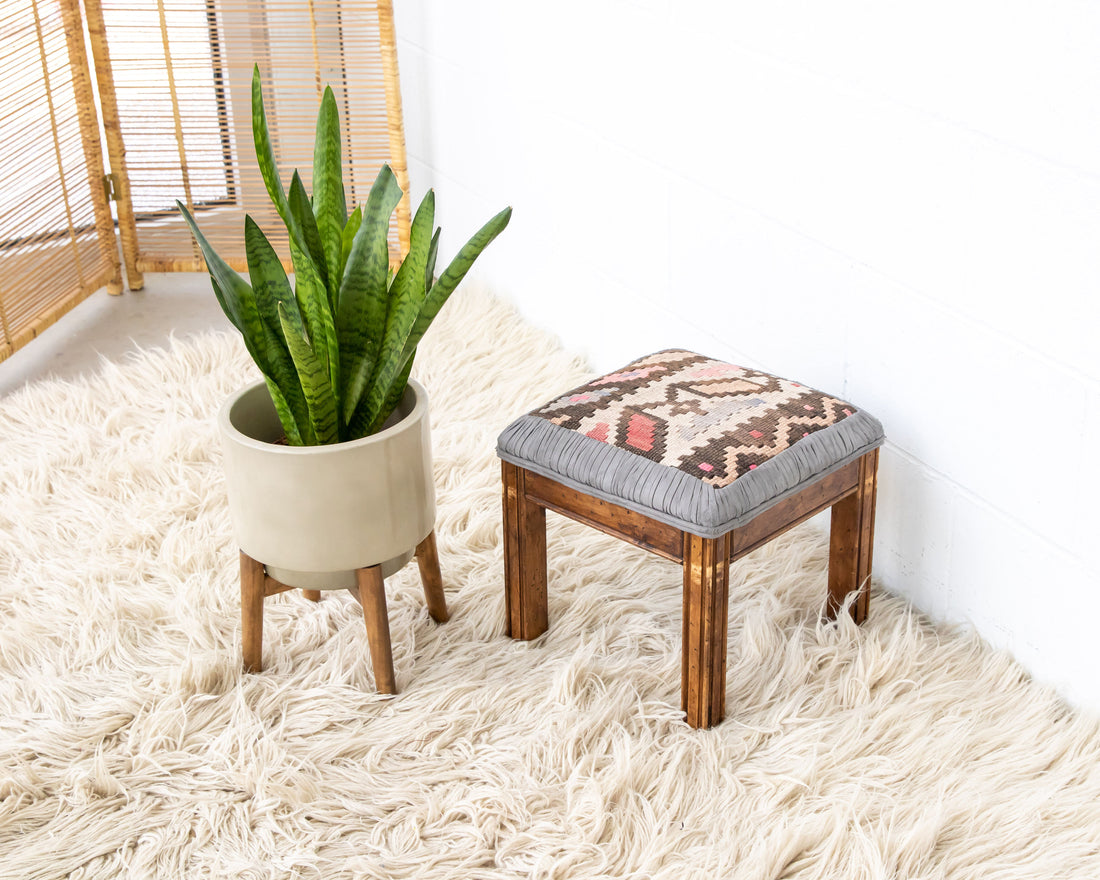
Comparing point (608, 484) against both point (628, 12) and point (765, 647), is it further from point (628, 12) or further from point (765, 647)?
point (628, 12)

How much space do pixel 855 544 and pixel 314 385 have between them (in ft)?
2.33

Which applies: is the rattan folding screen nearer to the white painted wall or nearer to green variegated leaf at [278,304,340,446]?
the white painted wall

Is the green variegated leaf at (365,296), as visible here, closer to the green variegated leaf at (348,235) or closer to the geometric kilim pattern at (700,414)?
the green variegated leaf at (348,235)

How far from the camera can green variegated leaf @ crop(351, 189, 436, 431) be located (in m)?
1.42

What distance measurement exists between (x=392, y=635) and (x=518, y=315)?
1035 millimetres

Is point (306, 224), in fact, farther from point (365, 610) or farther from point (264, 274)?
point (365, 610)

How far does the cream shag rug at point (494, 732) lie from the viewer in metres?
1.28

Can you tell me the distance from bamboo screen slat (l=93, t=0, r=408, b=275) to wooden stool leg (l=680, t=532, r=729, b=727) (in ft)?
4.84

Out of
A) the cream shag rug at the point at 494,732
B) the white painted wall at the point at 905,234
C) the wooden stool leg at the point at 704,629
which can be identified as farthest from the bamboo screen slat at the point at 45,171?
the wooden stool leg at the point at 704,629

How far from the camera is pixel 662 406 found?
1.47 metres

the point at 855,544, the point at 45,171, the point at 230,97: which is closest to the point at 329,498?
the point at 855,544

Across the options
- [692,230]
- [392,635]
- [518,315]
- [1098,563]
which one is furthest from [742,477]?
[518,315]

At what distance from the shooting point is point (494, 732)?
4.73ft

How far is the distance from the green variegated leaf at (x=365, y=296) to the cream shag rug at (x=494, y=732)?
366 millimetres
